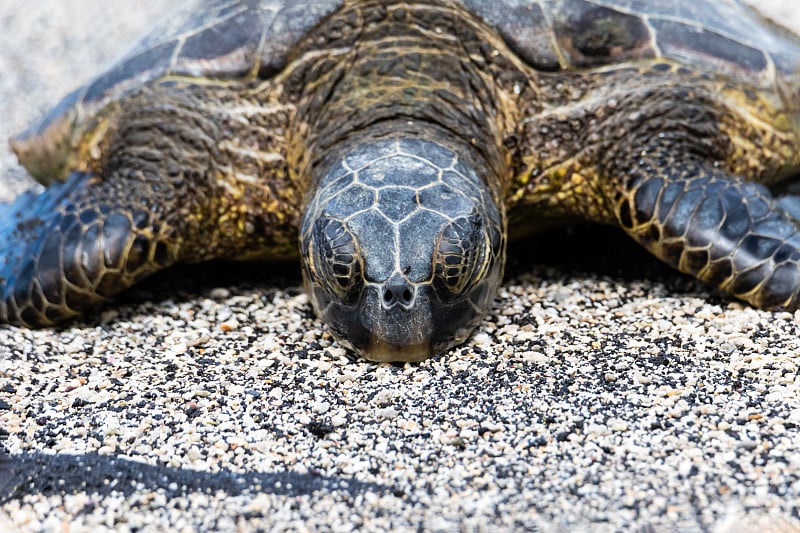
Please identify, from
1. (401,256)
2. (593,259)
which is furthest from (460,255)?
(593,259)

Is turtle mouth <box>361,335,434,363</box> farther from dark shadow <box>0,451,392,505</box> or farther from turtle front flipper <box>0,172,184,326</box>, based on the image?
turtle front flipper <box>0,172,184,326</box>

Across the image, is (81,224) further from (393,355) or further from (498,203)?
(498,203)

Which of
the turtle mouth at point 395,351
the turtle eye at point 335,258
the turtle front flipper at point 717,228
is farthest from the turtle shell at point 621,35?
the turtle mouth at point 395,351

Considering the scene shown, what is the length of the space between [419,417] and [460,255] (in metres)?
0.54

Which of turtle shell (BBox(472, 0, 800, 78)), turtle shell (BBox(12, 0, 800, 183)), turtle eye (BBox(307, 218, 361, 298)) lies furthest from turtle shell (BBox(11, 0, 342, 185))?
turtle eye (BBox(307, 218, 361, 298))

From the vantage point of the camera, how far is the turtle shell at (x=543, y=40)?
11.4ft

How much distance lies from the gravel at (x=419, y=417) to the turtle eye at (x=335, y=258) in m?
0.28

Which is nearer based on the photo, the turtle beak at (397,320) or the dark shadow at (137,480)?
the dark shadow at (137,480)

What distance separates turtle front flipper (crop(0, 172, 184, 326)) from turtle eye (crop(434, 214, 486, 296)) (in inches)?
50.6

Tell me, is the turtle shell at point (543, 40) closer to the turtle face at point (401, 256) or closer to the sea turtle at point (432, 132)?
the sea turtle at point (432, 132)

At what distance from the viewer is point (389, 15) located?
11.6ft

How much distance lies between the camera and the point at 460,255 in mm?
2592

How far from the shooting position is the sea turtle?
3123 mm

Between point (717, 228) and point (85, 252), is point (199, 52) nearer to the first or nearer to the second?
point (85, 252)
